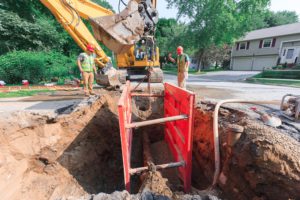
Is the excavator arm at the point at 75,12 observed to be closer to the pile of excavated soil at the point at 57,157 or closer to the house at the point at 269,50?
the pile of excavated soil at the point at 57,157

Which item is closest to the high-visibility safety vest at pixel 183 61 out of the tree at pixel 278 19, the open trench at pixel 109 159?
the open trench at pixel 109 159

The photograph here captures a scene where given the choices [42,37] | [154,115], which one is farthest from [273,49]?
[42,37]

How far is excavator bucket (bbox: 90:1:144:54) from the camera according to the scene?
3446 millimetres

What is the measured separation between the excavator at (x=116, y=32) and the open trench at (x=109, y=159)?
1.63 metres

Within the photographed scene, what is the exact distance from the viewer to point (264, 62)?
2617 centimetres

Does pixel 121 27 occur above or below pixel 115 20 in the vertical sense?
below

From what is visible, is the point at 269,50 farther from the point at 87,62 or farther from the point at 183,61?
the point at 87,62

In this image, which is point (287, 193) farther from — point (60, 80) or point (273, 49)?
point (273, 49)

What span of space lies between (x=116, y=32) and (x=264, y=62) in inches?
1173

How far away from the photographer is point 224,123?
3012 mm

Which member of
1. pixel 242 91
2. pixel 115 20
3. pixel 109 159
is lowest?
pixel 109 159

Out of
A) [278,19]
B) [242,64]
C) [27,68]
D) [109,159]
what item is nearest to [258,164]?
[109,159]

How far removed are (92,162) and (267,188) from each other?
2914 mm

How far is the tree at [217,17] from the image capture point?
58.3ft
